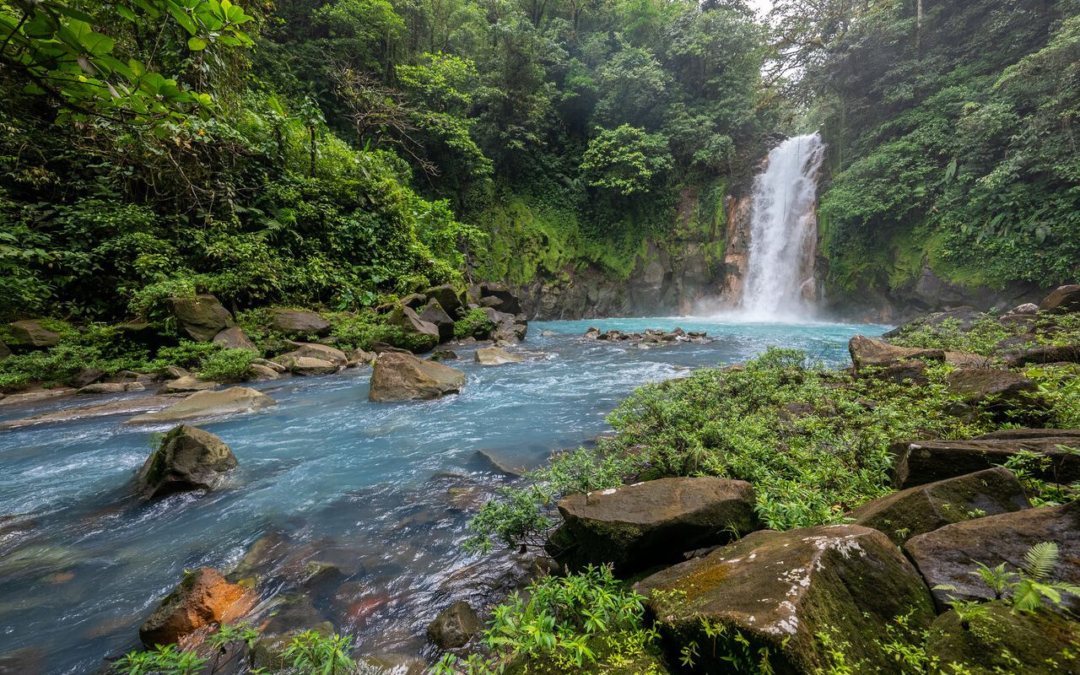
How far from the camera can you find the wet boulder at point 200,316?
8.25 metres

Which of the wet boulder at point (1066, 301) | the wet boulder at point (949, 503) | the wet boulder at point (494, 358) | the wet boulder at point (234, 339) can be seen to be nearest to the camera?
the wet boulder at point (949, 503)

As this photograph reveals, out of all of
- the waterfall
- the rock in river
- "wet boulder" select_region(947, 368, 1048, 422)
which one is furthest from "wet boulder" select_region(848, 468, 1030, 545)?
the waterfall

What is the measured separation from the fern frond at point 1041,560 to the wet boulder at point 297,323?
10975mm

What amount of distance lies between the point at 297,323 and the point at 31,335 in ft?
13.2

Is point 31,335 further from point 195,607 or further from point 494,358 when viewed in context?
point 195,607

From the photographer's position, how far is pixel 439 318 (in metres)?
11.8

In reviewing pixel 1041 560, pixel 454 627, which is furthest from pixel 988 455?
pixel 454 627

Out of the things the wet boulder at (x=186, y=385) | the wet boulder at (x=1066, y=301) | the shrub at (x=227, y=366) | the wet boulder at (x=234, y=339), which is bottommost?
the wet boulder at (x=186, y=385)

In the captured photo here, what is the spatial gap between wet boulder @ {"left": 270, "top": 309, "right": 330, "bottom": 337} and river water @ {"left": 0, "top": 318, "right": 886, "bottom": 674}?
9.50 feet

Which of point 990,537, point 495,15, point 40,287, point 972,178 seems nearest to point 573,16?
point 495,15

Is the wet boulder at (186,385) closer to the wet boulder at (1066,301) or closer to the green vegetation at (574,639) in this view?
the green vegetation at (574,639)

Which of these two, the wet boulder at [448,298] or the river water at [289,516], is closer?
the river water at [289,516]

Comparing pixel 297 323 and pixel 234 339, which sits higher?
pixel 297 323

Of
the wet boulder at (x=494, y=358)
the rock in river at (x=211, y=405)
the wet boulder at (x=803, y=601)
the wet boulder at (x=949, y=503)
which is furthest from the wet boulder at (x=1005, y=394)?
the rock in river at (x=211, y=405)
